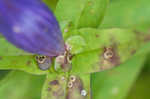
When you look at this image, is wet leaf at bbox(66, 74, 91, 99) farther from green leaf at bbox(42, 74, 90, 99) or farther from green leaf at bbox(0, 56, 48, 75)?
green leaf at bbox(0, 56, 48, 75)

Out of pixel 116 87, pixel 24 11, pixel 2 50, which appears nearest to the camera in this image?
pixel 24 11

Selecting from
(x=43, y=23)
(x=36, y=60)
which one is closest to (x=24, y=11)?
(x=43, y=23)

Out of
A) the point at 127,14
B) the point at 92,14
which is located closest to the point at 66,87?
the point at 92,14

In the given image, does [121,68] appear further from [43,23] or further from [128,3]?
[43,23]

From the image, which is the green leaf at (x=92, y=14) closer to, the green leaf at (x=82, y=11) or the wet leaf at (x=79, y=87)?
the green leaf at (x=82, y=11)

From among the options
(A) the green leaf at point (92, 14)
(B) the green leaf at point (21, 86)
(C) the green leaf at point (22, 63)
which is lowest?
(B) the green leaf at point (21, 86)

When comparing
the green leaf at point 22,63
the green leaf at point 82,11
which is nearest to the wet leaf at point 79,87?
the green leaf at point 22,63
